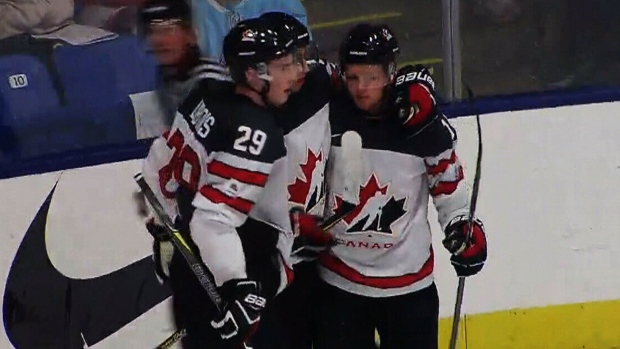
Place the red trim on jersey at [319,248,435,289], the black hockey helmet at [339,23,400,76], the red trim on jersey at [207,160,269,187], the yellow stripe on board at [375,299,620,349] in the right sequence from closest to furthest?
the red trim on jersey at [207,160,269,187] → the black hockey helmet at [339,23,400,76] → the red trim on jersey at [319,248,435,289] → the yellow stripe on board at [375,299,620,349]

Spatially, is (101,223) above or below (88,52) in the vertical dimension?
below

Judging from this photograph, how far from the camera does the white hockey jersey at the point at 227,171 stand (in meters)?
2.11

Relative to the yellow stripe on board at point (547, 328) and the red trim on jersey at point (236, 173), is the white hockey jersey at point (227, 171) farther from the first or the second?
the yellow stripe on board at point (547, 328)

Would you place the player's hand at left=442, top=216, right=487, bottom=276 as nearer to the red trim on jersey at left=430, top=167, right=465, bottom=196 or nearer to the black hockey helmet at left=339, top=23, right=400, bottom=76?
the red trim on jersey at left=430, top=167, right=465, bottom=196

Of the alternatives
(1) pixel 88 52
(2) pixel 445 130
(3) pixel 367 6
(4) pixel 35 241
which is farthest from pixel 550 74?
(4) pixel 35 241

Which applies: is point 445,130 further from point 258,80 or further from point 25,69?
point 25,69

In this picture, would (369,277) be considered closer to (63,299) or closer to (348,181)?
(348,181)

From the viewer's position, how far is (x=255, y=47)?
7.02 ft

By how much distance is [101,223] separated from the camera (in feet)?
9.80

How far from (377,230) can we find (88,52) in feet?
3.09

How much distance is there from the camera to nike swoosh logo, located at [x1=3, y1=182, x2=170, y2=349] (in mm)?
2988

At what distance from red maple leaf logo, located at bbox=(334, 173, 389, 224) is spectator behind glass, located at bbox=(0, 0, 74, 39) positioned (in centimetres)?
93

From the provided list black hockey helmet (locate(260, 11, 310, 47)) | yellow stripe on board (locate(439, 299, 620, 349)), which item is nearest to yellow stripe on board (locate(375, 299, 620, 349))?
yellow stripe on board (locate(439, 299, 620, 349))

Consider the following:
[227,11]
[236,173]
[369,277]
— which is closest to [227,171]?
[236,173]
